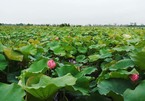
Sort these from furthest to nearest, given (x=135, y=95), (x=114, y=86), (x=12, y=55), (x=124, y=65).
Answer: (x=12, y=55), (x=124, y=65), (x=114, y=86), (x=135, y=95)

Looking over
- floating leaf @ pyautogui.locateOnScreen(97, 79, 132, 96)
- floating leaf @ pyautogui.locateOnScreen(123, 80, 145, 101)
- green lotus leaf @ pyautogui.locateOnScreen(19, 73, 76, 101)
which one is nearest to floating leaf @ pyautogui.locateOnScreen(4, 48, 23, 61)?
green lotus leaf @ pyautogui.locateOnScreen(19, 73, 76, 101)

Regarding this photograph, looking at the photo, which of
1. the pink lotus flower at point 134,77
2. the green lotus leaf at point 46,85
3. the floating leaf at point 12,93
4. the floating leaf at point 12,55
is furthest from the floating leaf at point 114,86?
the floating leaf at point 12,55

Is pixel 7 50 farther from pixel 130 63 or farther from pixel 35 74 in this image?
pixel 130 63

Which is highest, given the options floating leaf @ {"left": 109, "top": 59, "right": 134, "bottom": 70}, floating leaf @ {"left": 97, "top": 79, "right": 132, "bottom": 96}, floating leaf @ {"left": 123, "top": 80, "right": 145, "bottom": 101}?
floating leaf @ {"left": 123, "top": 80, "right": 145, "bottom": 101}

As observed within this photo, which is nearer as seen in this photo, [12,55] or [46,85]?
[46,85]

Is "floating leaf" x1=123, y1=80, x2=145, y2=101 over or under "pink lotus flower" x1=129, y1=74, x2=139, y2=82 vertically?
over

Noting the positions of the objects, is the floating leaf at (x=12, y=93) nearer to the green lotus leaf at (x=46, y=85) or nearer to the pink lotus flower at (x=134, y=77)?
the green lotus leaf at (x=46, y=85)

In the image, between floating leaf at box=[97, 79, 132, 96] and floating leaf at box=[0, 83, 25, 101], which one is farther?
floating leaf at box=[97, 79, 132, 96]

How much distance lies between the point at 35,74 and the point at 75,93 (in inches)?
9.9

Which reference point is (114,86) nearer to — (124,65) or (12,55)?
(124,65)

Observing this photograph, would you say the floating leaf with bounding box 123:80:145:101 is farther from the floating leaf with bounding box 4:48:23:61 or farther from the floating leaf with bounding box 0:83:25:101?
the floating leaf with bounding box 4:48:23:61

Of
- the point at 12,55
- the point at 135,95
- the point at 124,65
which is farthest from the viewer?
the point at 12,55

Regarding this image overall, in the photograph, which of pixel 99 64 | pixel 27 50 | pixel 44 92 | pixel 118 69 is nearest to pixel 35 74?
pixel 44 92

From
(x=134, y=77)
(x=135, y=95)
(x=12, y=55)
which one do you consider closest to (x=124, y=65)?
(x=134, y=77)
